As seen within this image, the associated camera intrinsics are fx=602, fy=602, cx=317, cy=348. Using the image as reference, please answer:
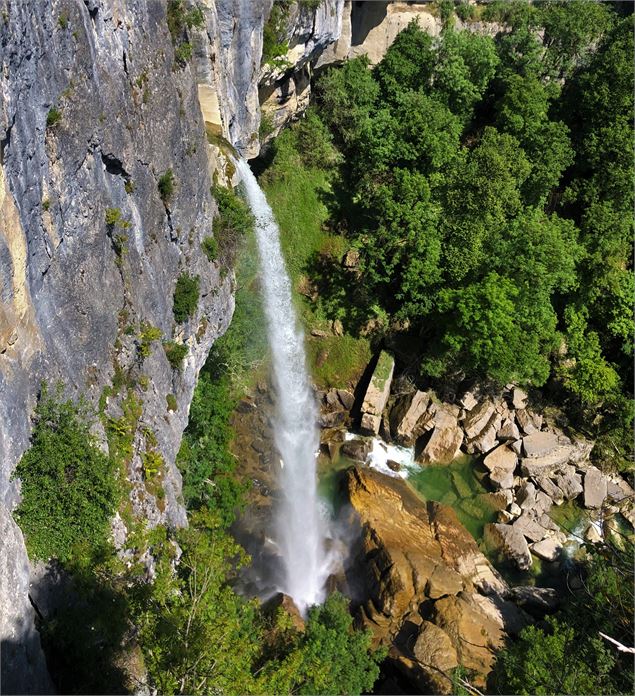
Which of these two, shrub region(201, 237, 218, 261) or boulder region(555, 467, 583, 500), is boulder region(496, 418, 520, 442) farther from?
shrub region(201, 237, 218, 261)

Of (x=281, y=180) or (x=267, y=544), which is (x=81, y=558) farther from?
(x=281, y=180)

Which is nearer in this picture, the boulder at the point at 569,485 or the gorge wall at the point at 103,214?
the gorge wall at the point at 103,214

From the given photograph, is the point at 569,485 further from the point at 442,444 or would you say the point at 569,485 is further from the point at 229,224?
the point at 229,224

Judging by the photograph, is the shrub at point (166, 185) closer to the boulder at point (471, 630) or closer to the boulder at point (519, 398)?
the boulder at point (471, 630)

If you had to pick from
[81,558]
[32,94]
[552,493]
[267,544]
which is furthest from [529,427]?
[32,94]

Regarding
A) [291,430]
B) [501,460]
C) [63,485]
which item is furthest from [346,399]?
[63,485]

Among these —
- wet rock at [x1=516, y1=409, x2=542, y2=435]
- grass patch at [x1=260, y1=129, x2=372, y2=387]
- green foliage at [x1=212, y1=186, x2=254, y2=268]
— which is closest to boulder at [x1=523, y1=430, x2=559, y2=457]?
wet rock at [x1=516, y1=409, x2=542, y2=435]

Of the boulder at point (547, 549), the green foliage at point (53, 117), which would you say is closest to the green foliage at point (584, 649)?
the boulder at point (547, 549)
